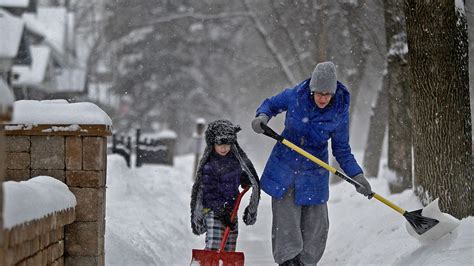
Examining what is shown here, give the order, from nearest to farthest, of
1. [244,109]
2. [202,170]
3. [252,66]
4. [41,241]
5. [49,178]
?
[41,241], [49,178], [202,170], [252,66], [244,109]

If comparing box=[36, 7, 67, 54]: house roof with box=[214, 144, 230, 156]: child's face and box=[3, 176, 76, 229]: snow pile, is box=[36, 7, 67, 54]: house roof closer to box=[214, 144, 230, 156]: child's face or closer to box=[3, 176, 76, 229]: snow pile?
box=[214, 144, 230, 156]: child's face

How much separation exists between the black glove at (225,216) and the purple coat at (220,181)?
0.10 feet

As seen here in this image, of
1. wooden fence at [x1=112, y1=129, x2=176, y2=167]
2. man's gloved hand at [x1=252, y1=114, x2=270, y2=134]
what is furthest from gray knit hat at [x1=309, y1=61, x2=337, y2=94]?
wooden fence at [x1=112, y1=129, x2=176, y2=167]

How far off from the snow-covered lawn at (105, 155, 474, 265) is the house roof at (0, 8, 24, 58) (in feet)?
68.1

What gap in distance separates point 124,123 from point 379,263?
3222 cm

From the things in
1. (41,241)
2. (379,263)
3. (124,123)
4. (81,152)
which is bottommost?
(124,123)

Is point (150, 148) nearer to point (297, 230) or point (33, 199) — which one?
point (297, 230)

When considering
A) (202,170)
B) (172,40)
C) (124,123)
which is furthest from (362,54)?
(124,123)

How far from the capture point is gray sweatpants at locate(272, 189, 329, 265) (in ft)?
20.4

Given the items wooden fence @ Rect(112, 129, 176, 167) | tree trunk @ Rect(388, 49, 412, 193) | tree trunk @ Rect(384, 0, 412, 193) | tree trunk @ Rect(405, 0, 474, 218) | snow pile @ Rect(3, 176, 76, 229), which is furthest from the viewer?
wooden fence @ Rect(112, 129, 176, 167)

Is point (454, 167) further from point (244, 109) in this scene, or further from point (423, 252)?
point (244, 109)

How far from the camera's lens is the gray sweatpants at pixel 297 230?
6211mm

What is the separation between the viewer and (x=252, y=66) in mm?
27203

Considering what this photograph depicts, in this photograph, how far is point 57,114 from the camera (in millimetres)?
5289
